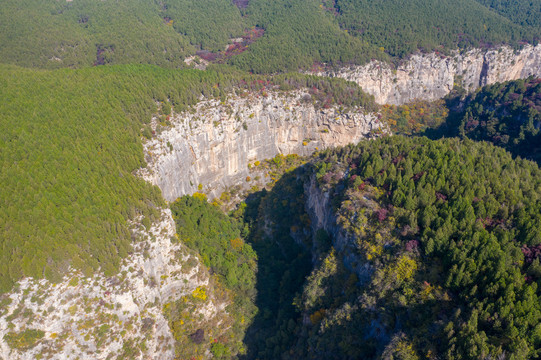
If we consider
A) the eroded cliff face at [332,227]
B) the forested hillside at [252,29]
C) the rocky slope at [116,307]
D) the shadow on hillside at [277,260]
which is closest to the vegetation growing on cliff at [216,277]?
the rocky slope at [116,307]

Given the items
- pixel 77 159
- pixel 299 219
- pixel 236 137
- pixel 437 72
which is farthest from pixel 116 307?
pixel 437 72

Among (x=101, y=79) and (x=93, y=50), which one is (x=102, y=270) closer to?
(x=101, y=79)

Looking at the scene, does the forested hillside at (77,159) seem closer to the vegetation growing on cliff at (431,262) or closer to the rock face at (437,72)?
the vegetation growing on cliff at (431,262)

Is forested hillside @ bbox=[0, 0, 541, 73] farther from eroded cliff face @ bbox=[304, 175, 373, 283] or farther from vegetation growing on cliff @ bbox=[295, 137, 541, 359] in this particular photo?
vegetation growing on cliff @ bbox=[295, 137, 541, 359]

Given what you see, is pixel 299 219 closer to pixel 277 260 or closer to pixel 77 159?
pixel 277 260

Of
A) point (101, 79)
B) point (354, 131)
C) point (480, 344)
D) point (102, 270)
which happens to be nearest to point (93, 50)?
point (101, 79)

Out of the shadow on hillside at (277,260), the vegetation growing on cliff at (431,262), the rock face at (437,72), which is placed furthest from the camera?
the rock face at (437,72)
